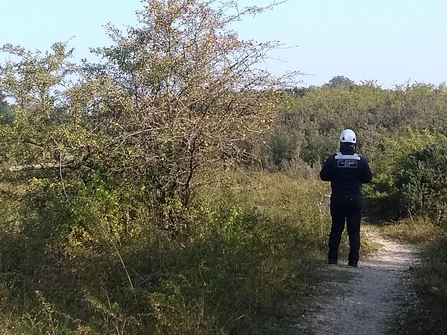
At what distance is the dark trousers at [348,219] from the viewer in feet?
28.9

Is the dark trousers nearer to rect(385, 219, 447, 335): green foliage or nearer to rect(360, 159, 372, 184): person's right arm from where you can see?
rect(360, 159, 372, 184): person's right arm

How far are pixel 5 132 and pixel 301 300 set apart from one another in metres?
4.48

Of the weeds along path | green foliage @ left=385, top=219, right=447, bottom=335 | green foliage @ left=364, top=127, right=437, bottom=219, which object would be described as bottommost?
the weeds along path

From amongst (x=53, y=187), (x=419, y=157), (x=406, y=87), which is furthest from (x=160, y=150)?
(x=406, y=87)

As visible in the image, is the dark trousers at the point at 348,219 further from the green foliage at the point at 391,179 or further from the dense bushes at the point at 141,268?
the green foliage at the point at 391,179

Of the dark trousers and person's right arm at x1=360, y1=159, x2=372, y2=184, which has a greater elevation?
person's right arm at x1=360, y1=159, x2=372, y2=184

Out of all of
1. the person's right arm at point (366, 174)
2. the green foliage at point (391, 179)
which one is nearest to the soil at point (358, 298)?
the person's right arm at point (366, 174)

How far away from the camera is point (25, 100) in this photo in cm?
859

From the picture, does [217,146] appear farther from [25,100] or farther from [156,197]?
[25,100]

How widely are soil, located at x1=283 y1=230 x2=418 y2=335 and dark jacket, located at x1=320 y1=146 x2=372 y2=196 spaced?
116 centimetres

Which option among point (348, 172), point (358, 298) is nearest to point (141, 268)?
point (358, 298)

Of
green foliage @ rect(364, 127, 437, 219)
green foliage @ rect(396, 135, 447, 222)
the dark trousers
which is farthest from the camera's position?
green foliage @ rect(364, 127, 437, 219)

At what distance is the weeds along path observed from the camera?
617cm

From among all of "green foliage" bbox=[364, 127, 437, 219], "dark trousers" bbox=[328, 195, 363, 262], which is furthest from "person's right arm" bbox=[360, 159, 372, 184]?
"green foliage" bbox=[364, 127, 437, 219]
